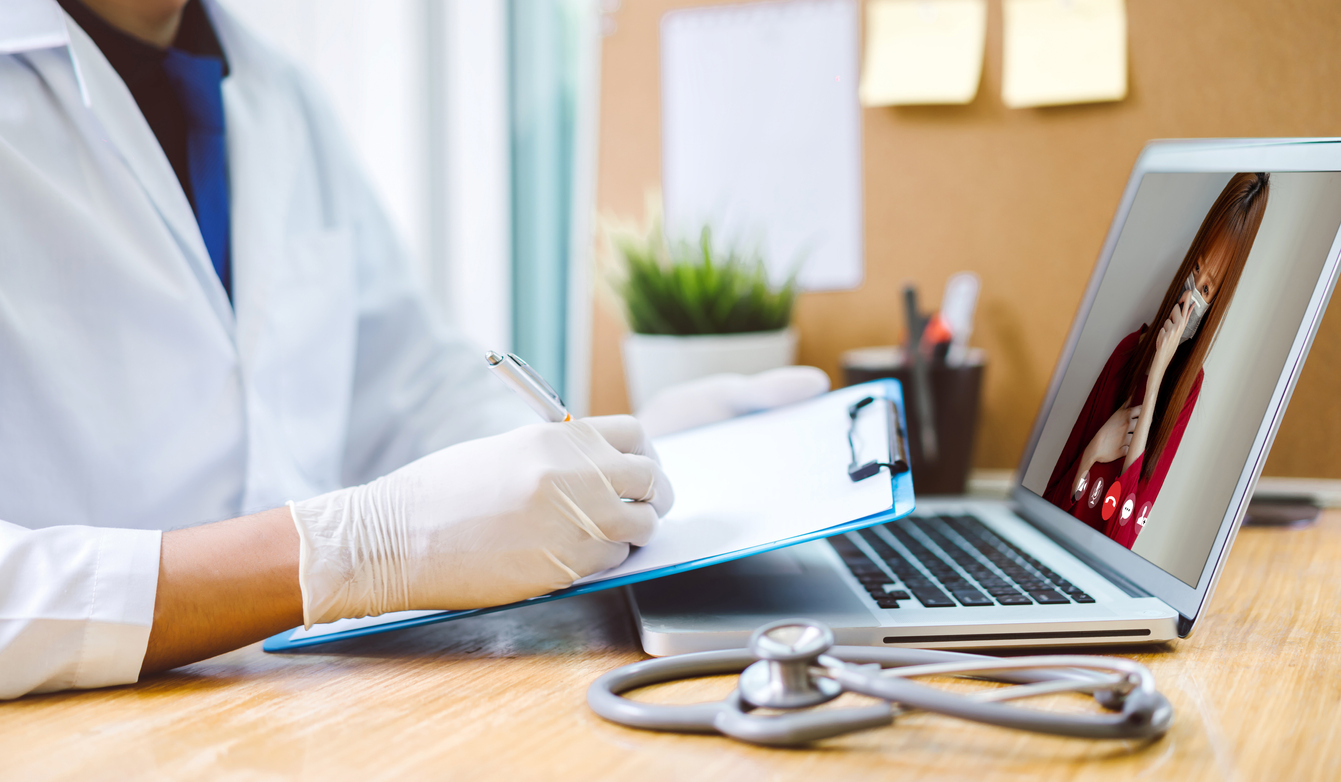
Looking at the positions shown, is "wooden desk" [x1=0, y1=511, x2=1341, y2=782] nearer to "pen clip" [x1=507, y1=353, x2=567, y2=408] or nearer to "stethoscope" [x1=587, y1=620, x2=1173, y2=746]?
"stethoscope" [x1=587, y1=620, x2=1173, y2=746]

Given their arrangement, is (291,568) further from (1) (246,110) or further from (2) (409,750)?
(1) (246,110)

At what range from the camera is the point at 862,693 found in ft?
1.17

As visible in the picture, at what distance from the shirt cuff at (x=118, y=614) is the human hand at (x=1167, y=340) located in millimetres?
562

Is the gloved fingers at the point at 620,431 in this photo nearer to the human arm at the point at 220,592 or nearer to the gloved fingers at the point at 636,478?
the gloved fingers at the point at 636,478

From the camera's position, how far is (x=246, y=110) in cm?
82

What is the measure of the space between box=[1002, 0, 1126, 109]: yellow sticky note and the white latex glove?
1.31 feet

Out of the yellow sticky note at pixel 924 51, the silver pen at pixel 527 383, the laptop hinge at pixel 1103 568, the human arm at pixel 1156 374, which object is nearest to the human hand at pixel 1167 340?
the human arm at pixel 1156 374

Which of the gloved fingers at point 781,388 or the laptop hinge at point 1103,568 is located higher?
the gloved fingers at point 781,388

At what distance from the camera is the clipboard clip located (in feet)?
1.57

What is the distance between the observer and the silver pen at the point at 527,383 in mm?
484

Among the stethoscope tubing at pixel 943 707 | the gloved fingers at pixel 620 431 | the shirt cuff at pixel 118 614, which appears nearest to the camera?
the stethoscope tubing at pixel 943 707

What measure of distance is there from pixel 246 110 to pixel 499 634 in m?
0.58

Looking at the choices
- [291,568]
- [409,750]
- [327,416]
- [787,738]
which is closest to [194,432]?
[327,416]

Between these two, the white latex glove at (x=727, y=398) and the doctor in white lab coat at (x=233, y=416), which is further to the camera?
the white latex glove at (x=727, y=398)
